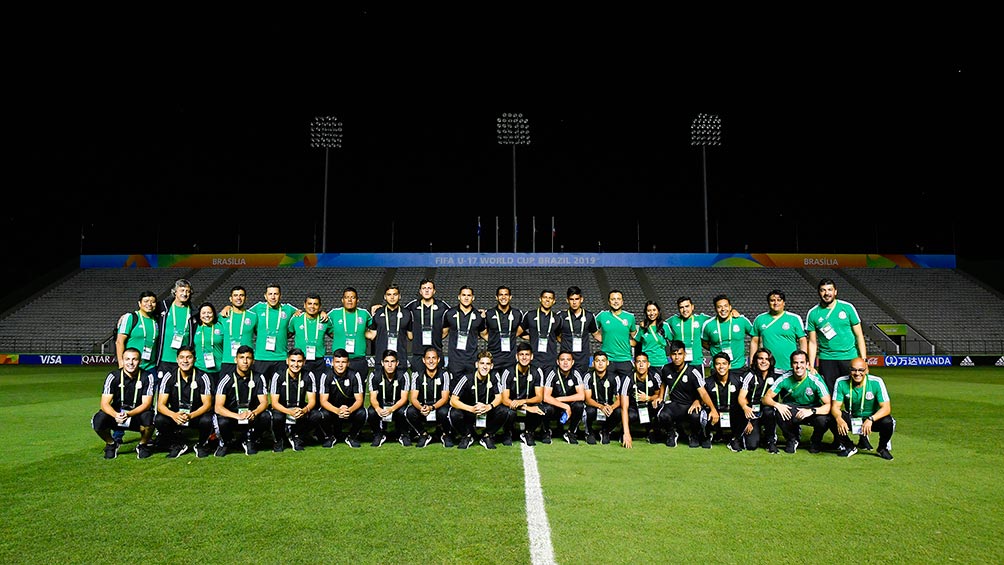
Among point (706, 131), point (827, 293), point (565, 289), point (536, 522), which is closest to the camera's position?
point (536, 522)

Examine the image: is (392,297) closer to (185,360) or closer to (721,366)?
(185,360)

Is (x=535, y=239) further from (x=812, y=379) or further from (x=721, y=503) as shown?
(x=721, y=503)

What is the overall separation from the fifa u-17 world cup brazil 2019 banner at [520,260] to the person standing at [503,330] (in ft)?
75.4

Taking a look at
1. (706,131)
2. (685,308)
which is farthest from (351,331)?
(706,131)

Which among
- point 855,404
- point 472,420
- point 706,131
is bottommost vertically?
point 472,420

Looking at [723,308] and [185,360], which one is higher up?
[723,308]

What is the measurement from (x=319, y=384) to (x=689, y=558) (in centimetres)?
473

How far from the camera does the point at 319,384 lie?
6680 mm

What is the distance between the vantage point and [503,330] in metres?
7.40

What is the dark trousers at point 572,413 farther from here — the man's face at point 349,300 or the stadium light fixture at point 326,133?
the stadium light fixture at point 326,133

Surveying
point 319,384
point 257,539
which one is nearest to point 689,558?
point 257,539

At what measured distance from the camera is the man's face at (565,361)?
6.90m

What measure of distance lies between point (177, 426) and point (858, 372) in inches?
277

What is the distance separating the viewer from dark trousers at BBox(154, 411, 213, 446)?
586 cm
